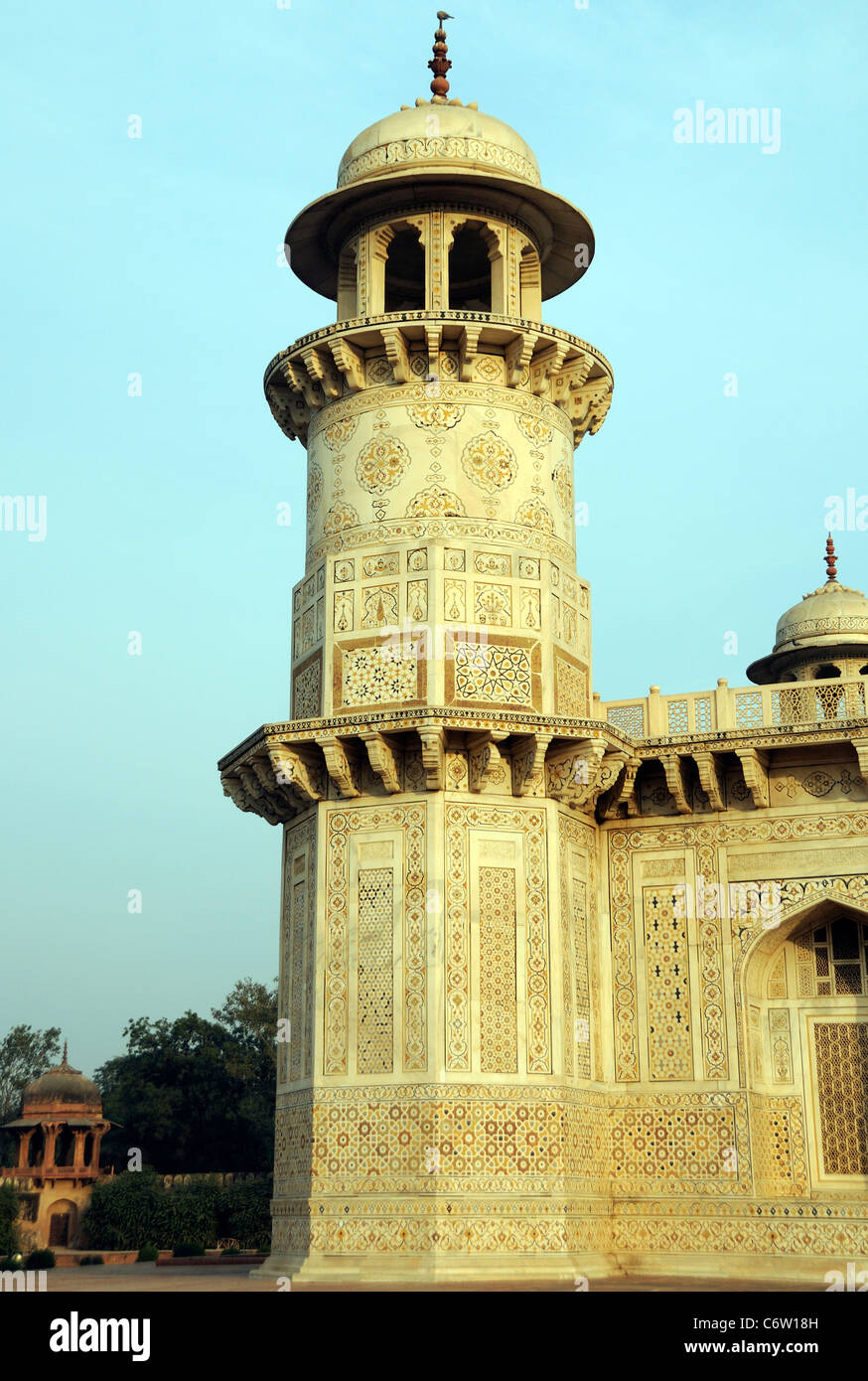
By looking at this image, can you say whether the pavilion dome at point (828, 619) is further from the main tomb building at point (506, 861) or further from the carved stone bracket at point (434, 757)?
the carved stone bracket at point (434, 757)

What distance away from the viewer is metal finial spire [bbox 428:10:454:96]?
21750 mm

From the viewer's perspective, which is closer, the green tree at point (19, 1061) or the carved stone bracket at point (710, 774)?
the carved stone bracket at point (710, 774)

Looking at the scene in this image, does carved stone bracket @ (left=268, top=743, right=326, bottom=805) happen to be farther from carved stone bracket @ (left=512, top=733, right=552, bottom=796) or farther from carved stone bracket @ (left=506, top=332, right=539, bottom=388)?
carved stone bracket @ (left=506, top=332, right=539, bottom=388)

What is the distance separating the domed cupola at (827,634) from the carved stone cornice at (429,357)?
938 cm

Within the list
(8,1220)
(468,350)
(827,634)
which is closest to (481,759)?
(468,350)

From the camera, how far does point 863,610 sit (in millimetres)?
28891

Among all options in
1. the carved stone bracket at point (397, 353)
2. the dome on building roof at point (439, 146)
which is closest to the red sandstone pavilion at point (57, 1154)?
the carved stone bracket at point (397, 353)

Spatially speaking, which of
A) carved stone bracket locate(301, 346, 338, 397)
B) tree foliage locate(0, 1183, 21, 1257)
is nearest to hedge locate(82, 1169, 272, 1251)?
tree foliage locate(0, 1183, 21, 1257)

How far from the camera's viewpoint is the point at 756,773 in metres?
19.1

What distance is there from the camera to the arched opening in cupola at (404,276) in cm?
2212

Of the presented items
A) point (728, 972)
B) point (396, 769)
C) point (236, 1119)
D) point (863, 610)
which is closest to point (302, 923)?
point (396, 769)

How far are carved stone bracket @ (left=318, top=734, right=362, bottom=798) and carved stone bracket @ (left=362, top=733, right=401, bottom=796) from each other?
0.31m

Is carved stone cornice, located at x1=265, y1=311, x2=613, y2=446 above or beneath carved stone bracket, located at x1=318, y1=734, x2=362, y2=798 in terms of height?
above

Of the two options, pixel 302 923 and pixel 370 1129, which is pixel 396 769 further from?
pixel 370 1129
